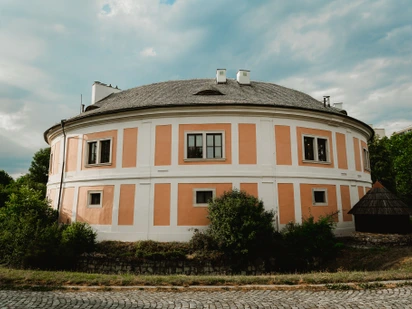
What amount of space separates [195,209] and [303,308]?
9104mm

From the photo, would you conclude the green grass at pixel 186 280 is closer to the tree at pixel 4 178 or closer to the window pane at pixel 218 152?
the window pane at pixel 218 152

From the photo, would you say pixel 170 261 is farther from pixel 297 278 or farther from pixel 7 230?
pixel 7 230

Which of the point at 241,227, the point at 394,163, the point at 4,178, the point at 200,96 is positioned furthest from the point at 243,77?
the point at 4,178

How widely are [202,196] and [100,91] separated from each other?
12.6 metres

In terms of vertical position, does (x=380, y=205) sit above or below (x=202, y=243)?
above

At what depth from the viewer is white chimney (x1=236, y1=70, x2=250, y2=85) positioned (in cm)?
1969

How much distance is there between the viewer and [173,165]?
15125mm

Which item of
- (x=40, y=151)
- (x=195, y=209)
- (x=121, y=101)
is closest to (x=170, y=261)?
(x=195, y=209)

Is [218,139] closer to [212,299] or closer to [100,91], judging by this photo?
[212,299]

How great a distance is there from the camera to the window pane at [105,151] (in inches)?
647

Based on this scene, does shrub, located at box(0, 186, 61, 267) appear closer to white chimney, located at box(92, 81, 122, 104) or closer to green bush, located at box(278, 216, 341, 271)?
white chimney, located at box(92, 81, 122, 104)

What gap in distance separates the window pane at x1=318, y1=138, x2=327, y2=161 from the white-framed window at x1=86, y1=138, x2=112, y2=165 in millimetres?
11638

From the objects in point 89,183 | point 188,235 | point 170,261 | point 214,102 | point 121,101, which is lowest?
point 170,261

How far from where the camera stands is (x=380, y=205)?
50.7ft
